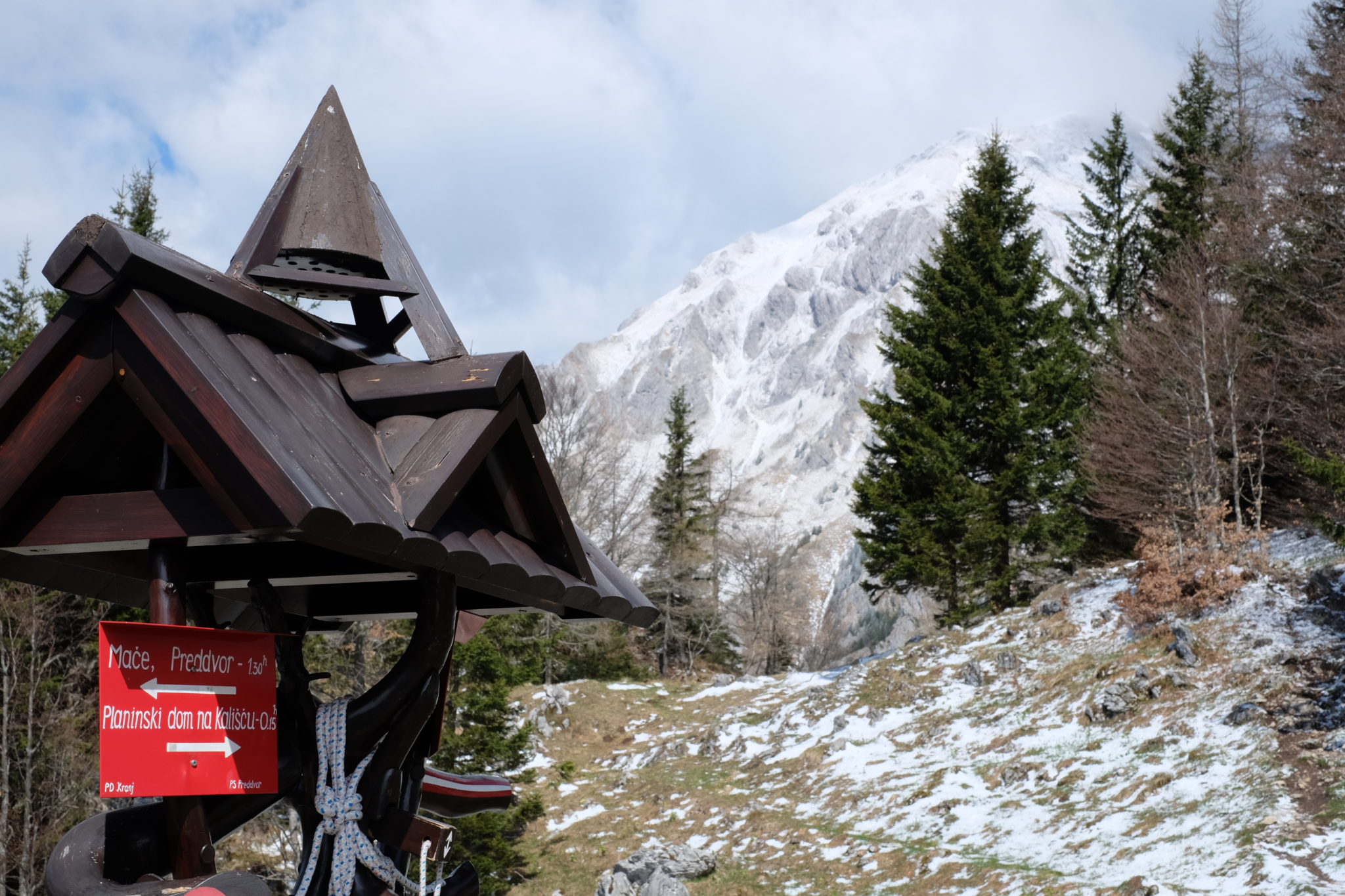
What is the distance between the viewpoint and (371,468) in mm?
2639

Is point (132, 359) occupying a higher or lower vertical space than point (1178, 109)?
lower

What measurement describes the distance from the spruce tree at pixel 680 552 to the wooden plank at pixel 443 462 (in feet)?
94.3

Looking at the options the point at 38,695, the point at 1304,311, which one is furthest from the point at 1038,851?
the point at 1304,311

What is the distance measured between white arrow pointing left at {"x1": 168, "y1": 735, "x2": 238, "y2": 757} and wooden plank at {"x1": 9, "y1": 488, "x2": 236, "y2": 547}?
513 mm

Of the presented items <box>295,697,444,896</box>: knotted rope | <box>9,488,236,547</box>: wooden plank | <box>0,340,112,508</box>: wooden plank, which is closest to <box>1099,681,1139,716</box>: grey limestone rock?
<box>295,697,444,896</box>: knotted rope

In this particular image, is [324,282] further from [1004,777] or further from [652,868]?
[1004,777]

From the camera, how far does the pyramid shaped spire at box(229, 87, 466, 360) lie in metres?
3.42

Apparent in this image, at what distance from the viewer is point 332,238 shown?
3.49 metres

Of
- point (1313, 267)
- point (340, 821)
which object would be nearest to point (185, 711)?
point (340, 821)

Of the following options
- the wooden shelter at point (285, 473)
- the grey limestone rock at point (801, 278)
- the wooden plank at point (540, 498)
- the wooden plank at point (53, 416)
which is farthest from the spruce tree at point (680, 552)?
the grey limestone rock at point (801, 278)

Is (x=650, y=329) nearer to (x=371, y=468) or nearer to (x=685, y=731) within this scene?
(x=685, y=731)

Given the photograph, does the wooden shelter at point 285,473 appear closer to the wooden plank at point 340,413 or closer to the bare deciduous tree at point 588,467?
the wooden plank at point 340,413

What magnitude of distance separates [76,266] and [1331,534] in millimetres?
9768

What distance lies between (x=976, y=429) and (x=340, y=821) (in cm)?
2134
